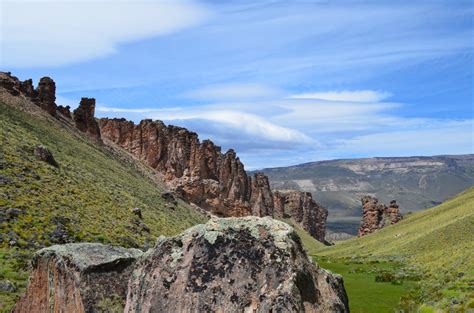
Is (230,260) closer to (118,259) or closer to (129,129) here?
(118,259)

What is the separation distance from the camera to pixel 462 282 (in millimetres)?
37094

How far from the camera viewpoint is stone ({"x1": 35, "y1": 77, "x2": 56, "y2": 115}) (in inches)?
3509

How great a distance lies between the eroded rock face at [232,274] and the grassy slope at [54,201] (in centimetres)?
1037

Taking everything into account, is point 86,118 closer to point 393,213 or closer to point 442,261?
point 442,261

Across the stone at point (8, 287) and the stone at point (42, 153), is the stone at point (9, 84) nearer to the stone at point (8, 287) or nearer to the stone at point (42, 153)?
the stone at point (42, 153)

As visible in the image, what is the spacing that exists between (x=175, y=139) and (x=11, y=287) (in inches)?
4976

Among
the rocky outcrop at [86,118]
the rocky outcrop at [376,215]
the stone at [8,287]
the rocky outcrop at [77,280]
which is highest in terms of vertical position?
the rocky outcrop at [86,118]

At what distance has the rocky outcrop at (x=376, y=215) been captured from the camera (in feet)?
537

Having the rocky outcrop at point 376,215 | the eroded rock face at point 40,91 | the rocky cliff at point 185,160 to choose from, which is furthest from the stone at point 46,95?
the rocky outcrop at point 376,215

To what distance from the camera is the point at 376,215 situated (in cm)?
16738

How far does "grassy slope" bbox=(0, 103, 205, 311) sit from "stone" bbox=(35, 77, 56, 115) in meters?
14.6

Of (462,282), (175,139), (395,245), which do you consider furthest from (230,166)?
(462,282)

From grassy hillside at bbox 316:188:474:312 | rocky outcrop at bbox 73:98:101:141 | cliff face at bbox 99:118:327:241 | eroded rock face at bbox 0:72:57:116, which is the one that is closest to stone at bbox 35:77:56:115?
eroded rock face at bbox 0:72:57:116

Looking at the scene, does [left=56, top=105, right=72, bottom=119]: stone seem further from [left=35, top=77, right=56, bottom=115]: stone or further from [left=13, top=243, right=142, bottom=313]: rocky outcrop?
[left=13, top=243, right=142, bottom=313]: rocky outcrop
